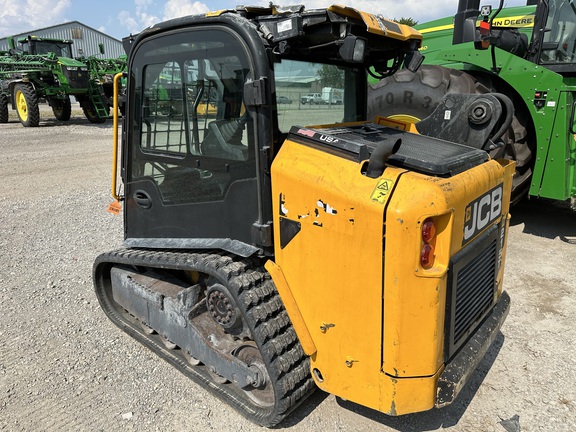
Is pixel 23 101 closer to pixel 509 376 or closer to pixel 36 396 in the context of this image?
pixel 36 396

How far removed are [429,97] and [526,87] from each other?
1.07 m

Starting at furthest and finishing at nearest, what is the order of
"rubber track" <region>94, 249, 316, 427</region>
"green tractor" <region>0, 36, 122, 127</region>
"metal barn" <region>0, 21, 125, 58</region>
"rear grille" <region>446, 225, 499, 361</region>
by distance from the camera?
"metal barn" <region>0, 21, 125, 58</region> < "green tractor" <region>0, 36, 122, 127</region> < "rubber track" <region>94, 249, 316, 427</region> < "rear grille" <region>446, 225, 499, 361</region>

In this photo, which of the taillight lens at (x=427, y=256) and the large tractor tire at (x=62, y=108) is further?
the large tractor tire at (x=62, y=108)

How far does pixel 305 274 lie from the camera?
7.42 ft

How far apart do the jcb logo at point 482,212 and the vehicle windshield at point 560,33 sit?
3451 millimetres

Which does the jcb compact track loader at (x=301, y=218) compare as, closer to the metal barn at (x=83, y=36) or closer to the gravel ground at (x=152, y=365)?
the gravel ground at (x=152, y=365)

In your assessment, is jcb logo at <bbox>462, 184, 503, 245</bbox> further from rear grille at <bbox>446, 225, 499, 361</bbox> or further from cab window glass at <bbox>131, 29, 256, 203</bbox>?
cab window glass at <bbox>131, 29, 256, 203</bbox>

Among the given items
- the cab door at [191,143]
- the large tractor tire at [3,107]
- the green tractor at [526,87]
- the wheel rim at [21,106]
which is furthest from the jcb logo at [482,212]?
the large tractor tire at [3,107]

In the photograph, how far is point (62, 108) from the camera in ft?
55.0

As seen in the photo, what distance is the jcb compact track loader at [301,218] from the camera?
1989mm

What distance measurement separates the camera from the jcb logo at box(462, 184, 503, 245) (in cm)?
216

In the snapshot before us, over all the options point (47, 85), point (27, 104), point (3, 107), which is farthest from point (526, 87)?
point (3, 107)

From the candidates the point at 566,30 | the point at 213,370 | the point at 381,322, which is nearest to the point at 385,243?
the point at 381,322

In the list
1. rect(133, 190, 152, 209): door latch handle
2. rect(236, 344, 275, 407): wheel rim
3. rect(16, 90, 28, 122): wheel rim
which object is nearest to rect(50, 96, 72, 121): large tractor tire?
rect(16, 90, 28, 122): wheel rim
